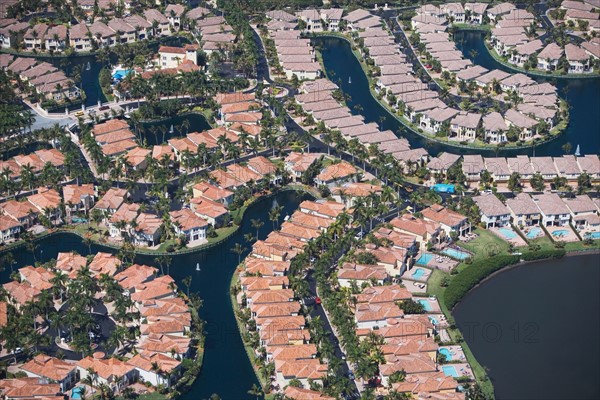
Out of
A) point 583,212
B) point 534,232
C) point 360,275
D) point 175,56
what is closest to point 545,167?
point 583,212

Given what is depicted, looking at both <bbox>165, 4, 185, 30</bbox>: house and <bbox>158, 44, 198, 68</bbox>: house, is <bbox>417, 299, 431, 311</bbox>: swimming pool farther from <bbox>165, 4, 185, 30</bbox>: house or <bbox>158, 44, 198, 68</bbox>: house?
<bbox>165, 4, 185, 30</bbox>: house

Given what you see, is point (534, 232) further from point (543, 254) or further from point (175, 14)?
point (175, 14)

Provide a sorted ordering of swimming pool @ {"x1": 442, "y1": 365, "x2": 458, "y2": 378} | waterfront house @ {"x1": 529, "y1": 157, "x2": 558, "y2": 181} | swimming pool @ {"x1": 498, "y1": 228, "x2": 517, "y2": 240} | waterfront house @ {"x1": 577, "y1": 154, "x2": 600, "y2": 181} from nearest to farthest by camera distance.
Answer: swimming pool @ {"x1": 442, "y1": 365, "x2": 458, "y2": 378} → swimming pool @ {"x1": 498, "y1": 228, "x2": 517, "y2": 240} → waterfront house @ {"x1": 529, "y1": 157, "x2": 558, "y2": 181} → waterfront house @ {"x1": 577, "y1": 154, "x2": 600, "y2": 181}

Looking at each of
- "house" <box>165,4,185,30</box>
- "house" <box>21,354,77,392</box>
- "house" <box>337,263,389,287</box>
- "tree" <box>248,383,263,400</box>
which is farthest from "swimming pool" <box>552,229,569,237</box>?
"house" <box>165,4,185,30</box>

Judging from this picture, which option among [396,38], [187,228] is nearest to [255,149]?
[187,228]

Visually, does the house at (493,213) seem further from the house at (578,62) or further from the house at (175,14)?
the house at (175,14)

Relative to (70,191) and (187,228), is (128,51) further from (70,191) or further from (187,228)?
(187,228)
